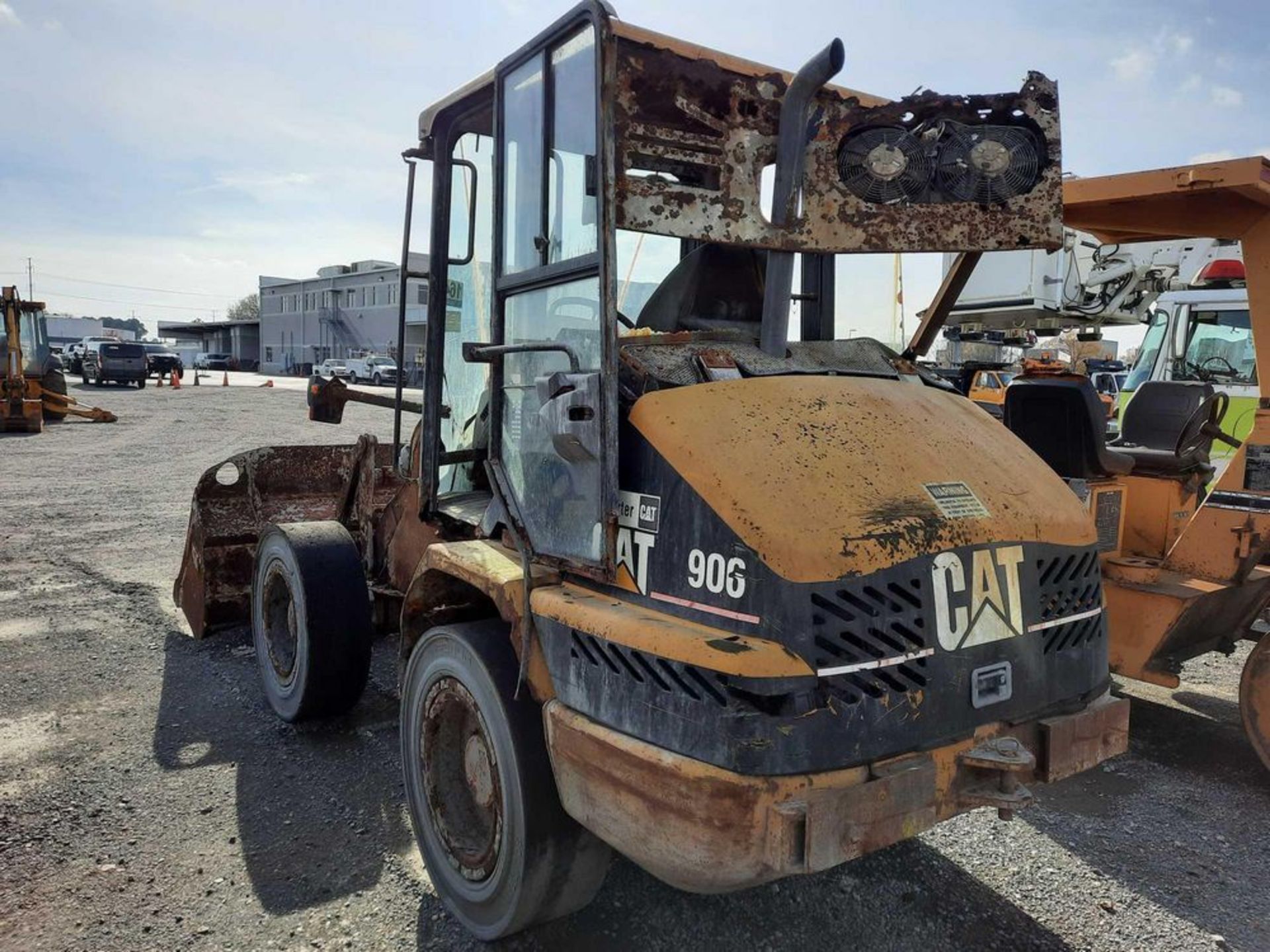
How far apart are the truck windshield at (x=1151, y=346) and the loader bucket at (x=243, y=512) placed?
317 inches

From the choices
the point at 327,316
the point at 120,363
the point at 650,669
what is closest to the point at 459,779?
the point at 650,669

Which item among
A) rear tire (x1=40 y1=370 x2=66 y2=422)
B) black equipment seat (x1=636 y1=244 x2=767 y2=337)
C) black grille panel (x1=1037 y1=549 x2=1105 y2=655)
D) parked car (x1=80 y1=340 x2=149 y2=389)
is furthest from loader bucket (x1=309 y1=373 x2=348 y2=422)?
parked car (x1=80 y1=340 x2=149 y2=389)

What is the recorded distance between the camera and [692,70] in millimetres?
2730

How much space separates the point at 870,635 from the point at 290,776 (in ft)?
9.43

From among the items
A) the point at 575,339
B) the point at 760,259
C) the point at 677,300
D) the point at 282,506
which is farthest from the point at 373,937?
the point at 282,506

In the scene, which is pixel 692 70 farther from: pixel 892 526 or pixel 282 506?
pixel 282 506

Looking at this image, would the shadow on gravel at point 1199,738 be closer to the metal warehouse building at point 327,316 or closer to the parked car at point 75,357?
the metal warehouse building at point 327,316

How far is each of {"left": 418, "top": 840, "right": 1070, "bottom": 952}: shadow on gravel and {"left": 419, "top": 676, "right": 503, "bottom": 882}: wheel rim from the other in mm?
262

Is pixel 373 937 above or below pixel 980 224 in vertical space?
below

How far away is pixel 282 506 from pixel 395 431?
1964 millimetres

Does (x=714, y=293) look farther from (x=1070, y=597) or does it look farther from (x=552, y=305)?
(x=1070, y=597)

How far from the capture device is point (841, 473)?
2266 mm

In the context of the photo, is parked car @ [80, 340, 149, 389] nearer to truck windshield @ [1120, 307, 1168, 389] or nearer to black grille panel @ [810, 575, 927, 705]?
truck windshield @ [1120, 307, 1168, 389]

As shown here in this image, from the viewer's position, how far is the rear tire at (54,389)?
20109mm
